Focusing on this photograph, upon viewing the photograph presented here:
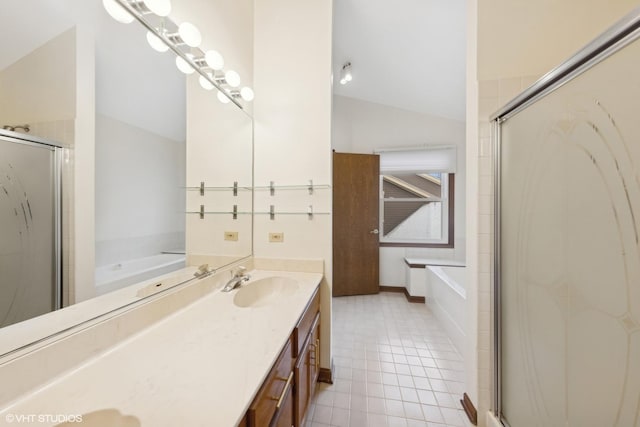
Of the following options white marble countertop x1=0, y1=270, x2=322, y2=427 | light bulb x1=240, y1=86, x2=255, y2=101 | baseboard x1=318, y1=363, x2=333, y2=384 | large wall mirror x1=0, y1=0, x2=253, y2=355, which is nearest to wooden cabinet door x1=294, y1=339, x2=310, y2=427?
white marble countertop x1=0, y1=270, x2=322, y2=427

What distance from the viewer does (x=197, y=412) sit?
0.49m

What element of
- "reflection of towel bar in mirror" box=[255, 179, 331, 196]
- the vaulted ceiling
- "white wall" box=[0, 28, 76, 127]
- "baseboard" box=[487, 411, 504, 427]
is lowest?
"baseboard" box=[487, 411, 504, 427]

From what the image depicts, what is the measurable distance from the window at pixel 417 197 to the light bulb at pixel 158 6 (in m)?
3.01

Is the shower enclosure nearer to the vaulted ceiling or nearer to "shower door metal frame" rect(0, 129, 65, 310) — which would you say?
"shower door metal frame" rect(0, 129, 65, 310)

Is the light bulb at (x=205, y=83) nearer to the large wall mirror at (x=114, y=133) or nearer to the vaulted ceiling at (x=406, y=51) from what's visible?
the large wall mirror at (x=114, y=133)

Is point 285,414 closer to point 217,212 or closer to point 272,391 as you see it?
point 272,391

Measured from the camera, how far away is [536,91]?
0.97 meters

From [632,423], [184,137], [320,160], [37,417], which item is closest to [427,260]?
[320,160]

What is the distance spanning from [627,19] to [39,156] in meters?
1.64

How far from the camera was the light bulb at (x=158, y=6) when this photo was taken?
89 cm

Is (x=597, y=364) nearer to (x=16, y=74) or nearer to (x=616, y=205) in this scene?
(x=616, y=205)

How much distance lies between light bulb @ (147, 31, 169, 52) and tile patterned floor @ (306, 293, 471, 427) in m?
2.08

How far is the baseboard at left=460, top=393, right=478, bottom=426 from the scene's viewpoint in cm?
133

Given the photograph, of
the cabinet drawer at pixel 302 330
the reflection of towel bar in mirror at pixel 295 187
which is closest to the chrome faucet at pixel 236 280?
the cabinet drawer at pixel 302 330
